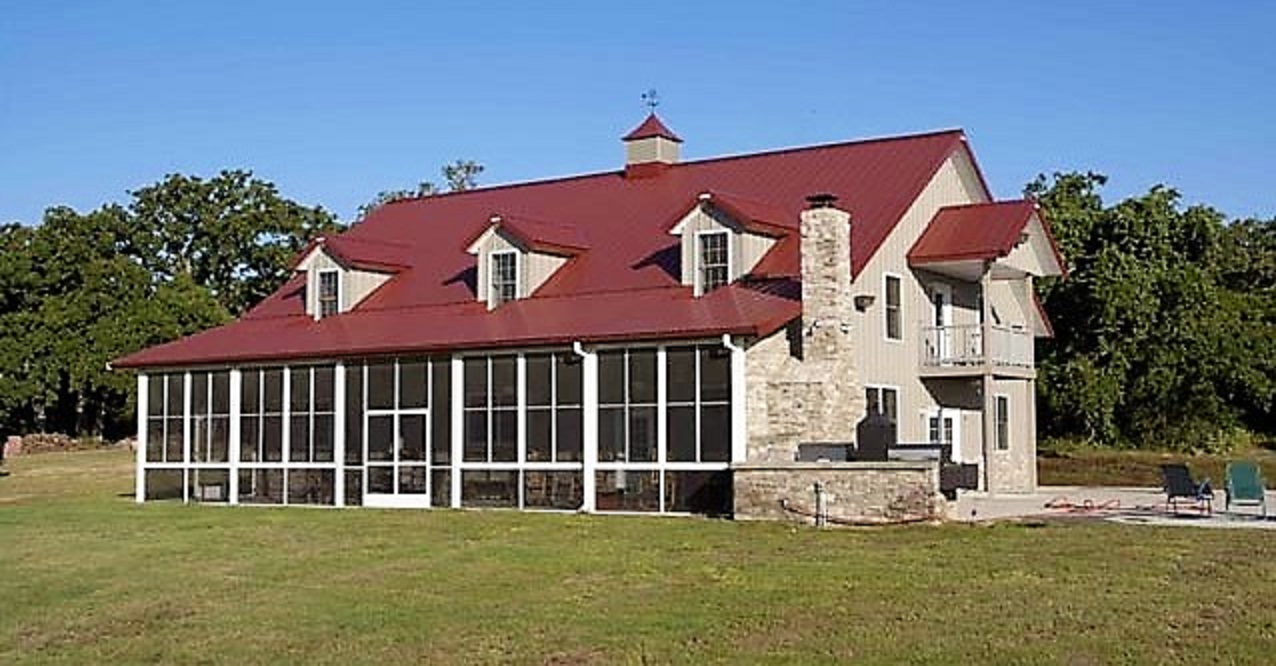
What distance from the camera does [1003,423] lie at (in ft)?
113

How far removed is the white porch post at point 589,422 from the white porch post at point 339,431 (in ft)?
18.0

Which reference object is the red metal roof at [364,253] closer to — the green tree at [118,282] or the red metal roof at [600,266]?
the red metal roof at [600,266]

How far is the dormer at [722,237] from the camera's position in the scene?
28.7 meters

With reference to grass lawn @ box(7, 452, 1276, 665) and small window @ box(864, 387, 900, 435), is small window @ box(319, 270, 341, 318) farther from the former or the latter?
small window @ box(864, 387, 900, 435)

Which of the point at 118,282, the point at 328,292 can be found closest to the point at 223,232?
the point at 118,282

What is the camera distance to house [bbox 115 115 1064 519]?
26.6m

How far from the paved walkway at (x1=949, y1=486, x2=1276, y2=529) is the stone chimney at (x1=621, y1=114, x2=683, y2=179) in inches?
387

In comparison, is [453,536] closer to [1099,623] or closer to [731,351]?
[731,351]

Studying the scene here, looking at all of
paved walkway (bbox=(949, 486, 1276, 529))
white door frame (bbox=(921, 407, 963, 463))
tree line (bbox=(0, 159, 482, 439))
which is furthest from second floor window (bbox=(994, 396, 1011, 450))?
tree line (bbox=(0, 159, 482, 439))

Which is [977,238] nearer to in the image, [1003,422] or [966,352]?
[966,352]

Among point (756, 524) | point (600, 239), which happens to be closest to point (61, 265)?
point (600, 239)

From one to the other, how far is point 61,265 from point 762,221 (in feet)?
131

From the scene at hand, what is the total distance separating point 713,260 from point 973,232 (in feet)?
16.7

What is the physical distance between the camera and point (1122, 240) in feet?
151
